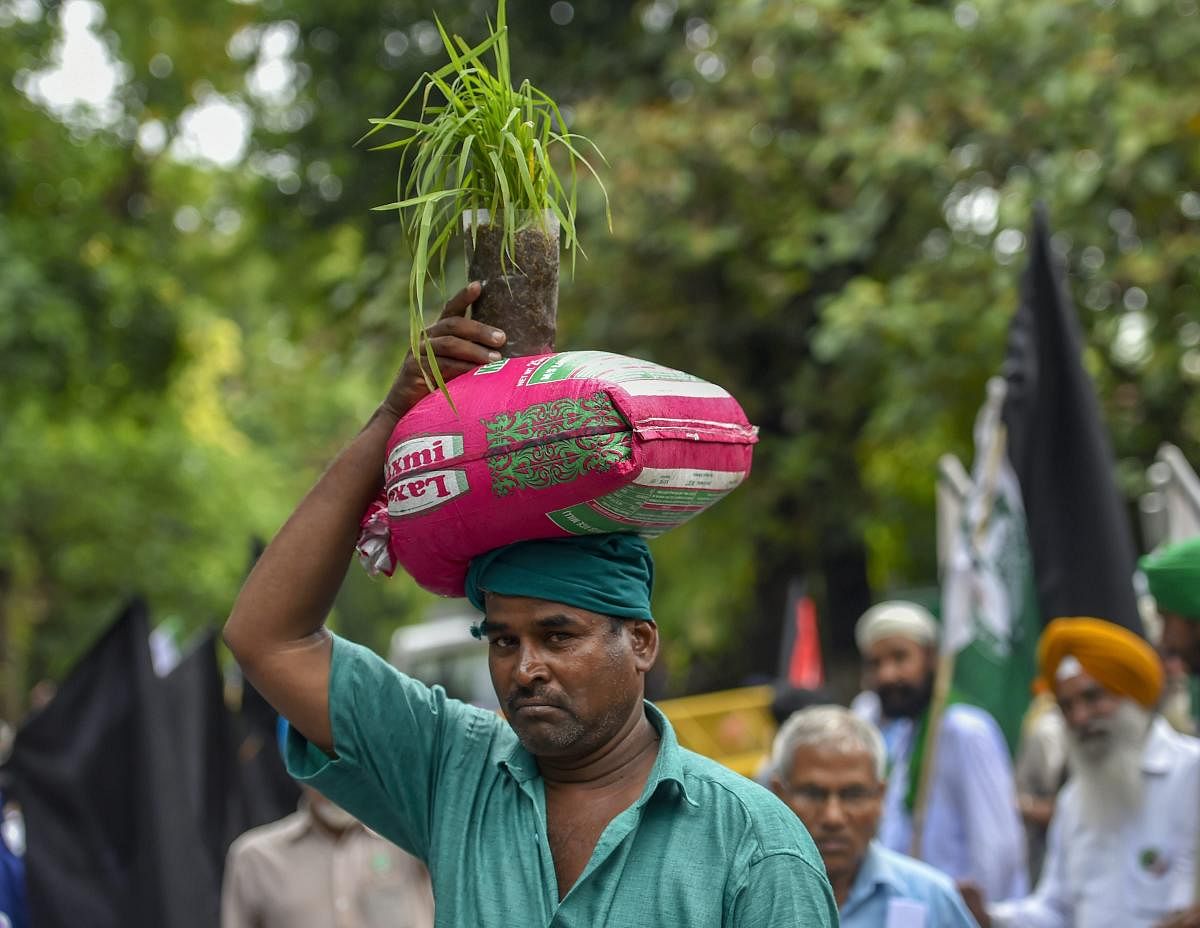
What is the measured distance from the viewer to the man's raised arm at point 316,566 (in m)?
2.99

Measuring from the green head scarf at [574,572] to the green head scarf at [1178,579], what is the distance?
3.24 m

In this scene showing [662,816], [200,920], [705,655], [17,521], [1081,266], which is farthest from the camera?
[17,521]

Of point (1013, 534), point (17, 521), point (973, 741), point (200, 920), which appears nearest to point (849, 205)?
point (1013, 534)

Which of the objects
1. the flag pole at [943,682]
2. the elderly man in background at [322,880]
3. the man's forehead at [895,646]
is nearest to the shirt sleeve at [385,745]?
the elderly man in background at [322,880]

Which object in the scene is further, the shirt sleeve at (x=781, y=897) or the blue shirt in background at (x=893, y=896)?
the blue shirt in background at (x=893, y=896)

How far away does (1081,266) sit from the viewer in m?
11.2

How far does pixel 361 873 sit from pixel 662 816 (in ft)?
11.1

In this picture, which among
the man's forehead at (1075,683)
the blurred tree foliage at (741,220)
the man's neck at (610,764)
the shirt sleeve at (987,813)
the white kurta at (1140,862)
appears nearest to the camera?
the man's neck at (610,764)

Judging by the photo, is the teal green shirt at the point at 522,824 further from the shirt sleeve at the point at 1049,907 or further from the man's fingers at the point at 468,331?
the shirt sleeve at the point at 1049,907

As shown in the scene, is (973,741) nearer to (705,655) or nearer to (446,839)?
(446,839)

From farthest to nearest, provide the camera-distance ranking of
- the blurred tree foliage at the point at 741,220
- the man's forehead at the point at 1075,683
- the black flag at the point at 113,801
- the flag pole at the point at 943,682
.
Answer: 1. the blurred tree foliage at the point at 741,220
2. the flag pole at the point at 943,682
3. the black flag at the point at 113,801
4. the man's forehead at the point at 1075,683

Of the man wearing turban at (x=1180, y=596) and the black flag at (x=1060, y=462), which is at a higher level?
the black flag at (x=1060, y=462)

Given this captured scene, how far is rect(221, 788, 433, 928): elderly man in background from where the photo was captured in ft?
Result: 19.4

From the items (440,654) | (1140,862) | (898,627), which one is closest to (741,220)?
(898,627)
